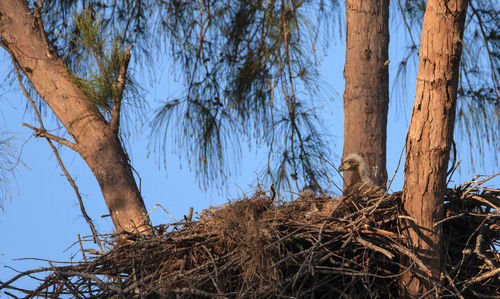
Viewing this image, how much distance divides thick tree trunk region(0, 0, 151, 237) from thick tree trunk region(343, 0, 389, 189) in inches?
55.1

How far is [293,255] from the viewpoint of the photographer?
110 inches

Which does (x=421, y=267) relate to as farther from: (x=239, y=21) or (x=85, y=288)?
(x=239, y=21)

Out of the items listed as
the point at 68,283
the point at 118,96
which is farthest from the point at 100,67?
the point at 68,283

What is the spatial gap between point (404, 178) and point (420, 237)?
0.89ft

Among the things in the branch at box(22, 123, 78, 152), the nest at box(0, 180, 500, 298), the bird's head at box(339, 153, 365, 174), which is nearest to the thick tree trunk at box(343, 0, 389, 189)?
the bird's head at box(339, 153, 365, 174)

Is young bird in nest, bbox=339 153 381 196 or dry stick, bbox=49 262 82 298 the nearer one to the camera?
dry stick, bbox=49 262 82 298

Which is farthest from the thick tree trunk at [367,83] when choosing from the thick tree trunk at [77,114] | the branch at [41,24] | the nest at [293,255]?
the branch at [41,24]

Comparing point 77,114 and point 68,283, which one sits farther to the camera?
point 77,114

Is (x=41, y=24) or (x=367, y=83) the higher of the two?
(x=41, y=24)

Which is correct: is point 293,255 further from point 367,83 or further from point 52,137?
point 52,137

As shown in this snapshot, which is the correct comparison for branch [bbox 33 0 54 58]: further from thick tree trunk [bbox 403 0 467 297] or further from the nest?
thick tree trunk [bbox 403 0 467 297]

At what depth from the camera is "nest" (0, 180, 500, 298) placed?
2850 millimetres

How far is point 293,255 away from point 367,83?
1799 mm

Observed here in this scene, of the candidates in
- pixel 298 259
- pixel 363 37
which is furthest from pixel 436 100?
pixel 363 37
